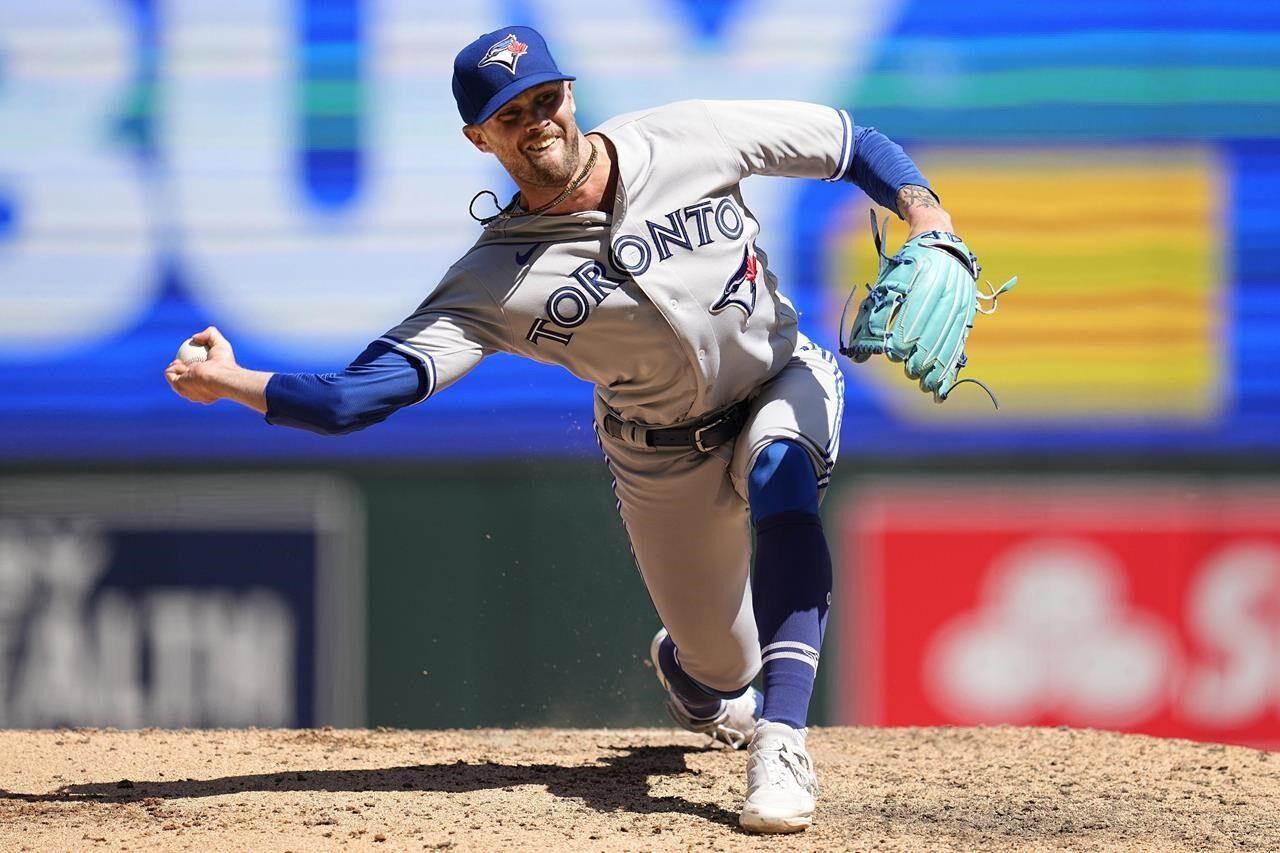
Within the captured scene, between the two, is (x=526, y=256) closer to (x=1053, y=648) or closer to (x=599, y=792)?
(x=599, y=792)

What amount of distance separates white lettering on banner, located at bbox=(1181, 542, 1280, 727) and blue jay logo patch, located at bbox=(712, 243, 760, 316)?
265 cm

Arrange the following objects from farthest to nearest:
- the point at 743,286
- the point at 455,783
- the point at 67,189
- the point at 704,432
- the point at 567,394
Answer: the point at 67,189 → the point at 567,394 → the point at 455,783 → the point at 704,432 → the point at 743,286

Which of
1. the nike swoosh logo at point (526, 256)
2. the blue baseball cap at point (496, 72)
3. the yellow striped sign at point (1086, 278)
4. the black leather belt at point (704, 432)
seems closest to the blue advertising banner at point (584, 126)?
the yellow striped sign at point (1086, 278)

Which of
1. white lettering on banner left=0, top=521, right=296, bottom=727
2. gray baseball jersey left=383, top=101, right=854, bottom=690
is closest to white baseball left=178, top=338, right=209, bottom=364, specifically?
gray baseball jersey left=383, top=101, right=854, bottom=690

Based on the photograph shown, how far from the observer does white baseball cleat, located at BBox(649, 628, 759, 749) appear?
356cm

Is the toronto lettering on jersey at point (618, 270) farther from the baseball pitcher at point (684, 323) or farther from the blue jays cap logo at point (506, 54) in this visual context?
the blue jays cap logo at point (506, 54)

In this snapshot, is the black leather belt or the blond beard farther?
the black leather belt

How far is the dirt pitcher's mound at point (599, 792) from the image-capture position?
8.54 feet

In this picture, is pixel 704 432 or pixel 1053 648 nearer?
pixel 704 432

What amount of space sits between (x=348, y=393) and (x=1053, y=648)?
9.92 feet

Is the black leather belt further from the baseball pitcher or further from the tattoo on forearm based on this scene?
the tattoo on forearm

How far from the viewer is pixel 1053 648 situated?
196 inches

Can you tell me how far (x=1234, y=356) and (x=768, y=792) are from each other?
308cm

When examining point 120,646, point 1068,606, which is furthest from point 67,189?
point 1068,606
